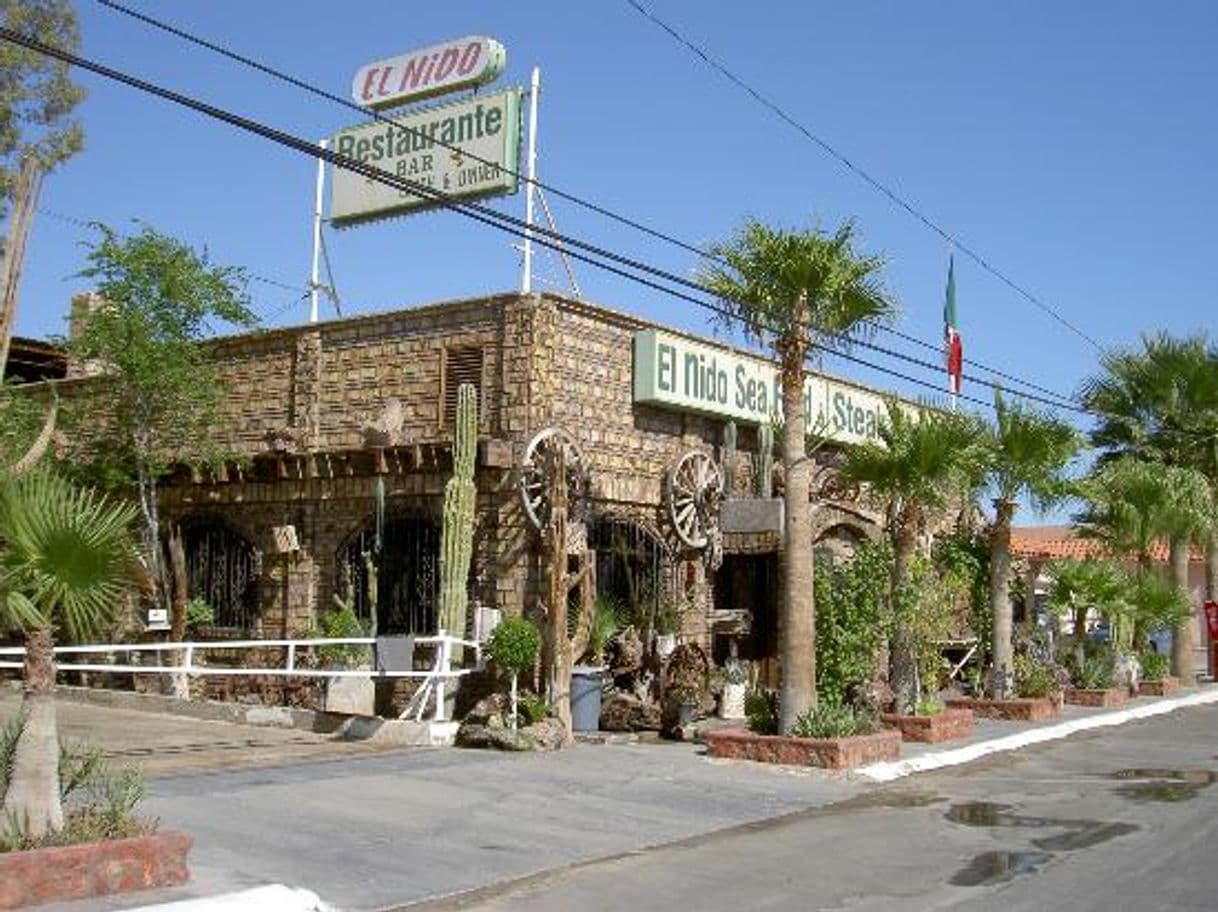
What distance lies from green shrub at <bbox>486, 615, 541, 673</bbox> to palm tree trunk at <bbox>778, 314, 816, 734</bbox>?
292cm

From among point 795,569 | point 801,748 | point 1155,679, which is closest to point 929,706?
point 795,569

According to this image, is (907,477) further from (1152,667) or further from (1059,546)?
(1059,546)

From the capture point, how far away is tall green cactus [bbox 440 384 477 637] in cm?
1809

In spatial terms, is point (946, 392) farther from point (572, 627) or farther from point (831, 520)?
point (572, 627)

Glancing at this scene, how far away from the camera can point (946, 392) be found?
2203cm

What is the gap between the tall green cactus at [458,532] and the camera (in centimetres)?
1809

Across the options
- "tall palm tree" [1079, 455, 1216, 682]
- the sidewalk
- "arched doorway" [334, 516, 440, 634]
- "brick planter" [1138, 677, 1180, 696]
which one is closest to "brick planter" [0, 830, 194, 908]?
the sidewalk

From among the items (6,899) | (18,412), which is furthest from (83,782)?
(18,412)

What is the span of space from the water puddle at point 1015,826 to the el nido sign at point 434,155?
11093 millimetres

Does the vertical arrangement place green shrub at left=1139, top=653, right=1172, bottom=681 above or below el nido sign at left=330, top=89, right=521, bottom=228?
below

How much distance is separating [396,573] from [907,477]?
7293 mm

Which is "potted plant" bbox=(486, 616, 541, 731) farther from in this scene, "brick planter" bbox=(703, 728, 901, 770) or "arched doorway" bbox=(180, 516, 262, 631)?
"arched doorway" bbox=(180, 516, 262, 631)

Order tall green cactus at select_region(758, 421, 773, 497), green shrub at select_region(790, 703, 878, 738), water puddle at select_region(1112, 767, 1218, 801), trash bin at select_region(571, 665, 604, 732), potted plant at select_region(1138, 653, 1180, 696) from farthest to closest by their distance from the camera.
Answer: potted plant at select_region(1138, 653, 1180, 696), tall green cactus at select_region(758, 421, 773, 497), trash bin at select_region(571, 665, 604, 732), green shrub at select_region(790, 703, 878, 738), water puddle at select_region(1112, 767, 1218, 801)

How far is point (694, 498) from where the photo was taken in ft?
68.6
